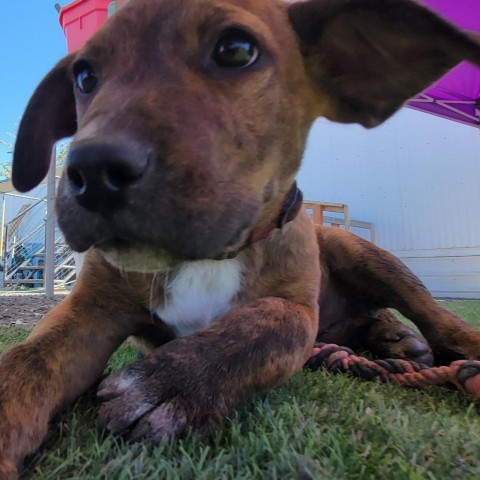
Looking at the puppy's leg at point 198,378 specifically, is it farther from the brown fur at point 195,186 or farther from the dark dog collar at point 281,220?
the dark dog collar at point 281,220

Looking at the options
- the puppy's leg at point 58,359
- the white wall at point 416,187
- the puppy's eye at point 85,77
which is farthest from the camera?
the white wall at point 416,187

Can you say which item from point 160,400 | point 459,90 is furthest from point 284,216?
point 459,90

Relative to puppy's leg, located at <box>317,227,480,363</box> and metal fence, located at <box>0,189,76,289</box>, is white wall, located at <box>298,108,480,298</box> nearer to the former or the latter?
metal fence, located at <box>0,189,76,289</box>

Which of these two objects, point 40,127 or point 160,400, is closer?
point 160,400

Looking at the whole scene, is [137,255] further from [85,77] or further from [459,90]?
[459,90]

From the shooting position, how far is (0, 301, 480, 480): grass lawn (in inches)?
37.8

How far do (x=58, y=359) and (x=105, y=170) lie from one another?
604mm

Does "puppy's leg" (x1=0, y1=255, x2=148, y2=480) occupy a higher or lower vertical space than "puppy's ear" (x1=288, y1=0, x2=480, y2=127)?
lower

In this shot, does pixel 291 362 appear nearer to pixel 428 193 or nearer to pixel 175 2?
pixel 175 2

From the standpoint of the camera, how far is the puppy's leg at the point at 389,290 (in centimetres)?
209

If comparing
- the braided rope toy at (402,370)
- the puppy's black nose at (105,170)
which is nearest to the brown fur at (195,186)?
the puppy's black nose at (105,170)

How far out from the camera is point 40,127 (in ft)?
6.73

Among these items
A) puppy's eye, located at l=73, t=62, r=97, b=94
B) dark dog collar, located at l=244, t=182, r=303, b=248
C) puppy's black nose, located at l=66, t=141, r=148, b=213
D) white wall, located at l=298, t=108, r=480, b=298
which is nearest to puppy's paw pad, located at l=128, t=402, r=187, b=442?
puppy's black nose, located at l=66, t=141, r=148, b=213

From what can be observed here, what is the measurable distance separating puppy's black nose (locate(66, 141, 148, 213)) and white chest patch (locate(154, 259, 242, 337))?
26.8 inches
